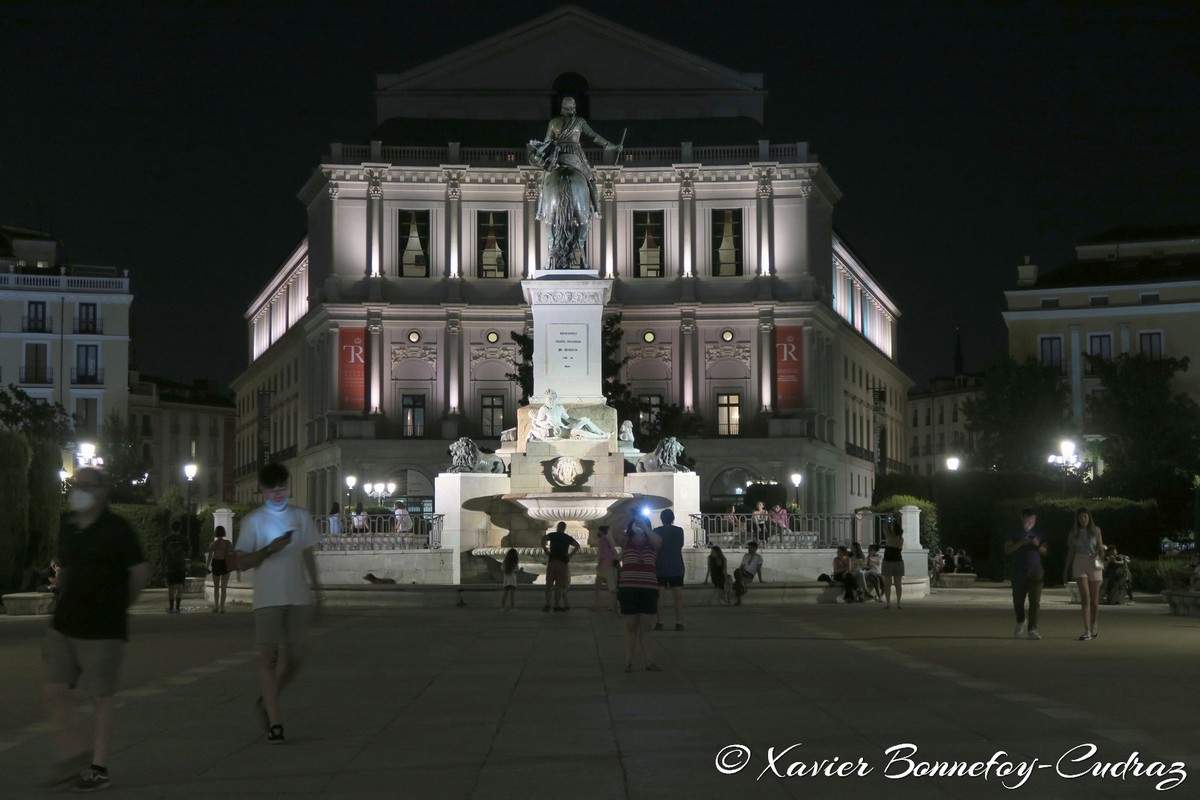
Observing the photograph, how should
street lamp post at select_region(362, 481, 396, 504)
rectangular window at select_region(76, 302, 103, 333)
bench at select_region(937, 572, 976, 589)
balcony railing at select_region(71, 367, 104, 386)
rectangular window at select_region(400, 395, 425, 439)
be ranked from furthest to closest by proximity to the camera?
rectangular window at select_region(76, 302, 103, 333) → balcony railing at select_region(71, 367, 104, 386) → rectangular window at select_region(400, 395, 425, 439) → street lamp post at select_region(362, 481, 396, 504) → bench at select_region(937, 572, 976, 589)

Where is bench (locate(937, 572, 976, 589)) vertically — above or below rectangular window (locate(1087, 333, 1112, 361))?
below

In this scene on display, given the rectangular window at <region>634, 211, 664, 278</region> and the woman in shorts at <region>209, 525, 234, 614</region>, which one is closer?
the woman in shorts at <region>209, 525, 234, 614</region>

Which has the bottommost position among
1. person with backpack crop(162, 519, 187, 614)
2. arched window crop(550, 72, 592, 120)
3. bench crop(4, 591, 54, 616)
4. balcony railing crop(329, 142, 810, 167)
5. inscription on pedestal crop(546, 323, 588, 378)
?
bench crop(4, 591, 54, 616)

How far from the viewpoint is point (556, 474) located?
120ft

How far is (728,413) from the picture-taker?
9875cm

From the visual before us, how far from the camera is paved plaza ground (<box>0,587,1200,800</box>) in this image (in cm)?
1068

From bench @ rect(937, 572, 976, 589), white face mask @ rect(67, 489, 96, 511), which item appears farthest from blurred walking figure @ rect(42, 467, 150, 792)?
bench @ rect(937, 572, 976, 589)

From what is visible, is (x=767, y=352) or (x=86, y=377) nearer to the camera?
(x=767, y=352)

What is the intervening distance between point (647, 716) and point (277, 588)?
3156 millimetres

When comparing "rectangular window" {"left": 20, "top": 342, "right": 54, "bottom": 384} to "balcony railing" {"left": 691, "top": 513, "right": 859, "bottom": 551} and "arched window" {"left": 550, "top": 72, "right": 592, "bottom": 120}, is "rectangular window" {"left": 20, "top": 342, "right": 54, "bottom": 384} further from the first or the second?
"balcony railing" {"left": 691, "top": 513, "right": 859, "bottom": 551}

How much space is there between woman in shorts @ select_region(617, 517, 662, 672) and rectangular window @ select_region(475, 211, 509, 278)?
268 ft

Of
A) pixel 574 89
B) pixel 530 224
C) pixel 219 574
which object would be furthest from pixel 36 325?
pixel 219 574

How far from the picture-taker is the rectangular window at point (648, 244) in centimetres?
9950

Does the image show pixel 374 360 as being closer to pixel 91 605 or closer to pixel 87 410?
pixel 87 410
